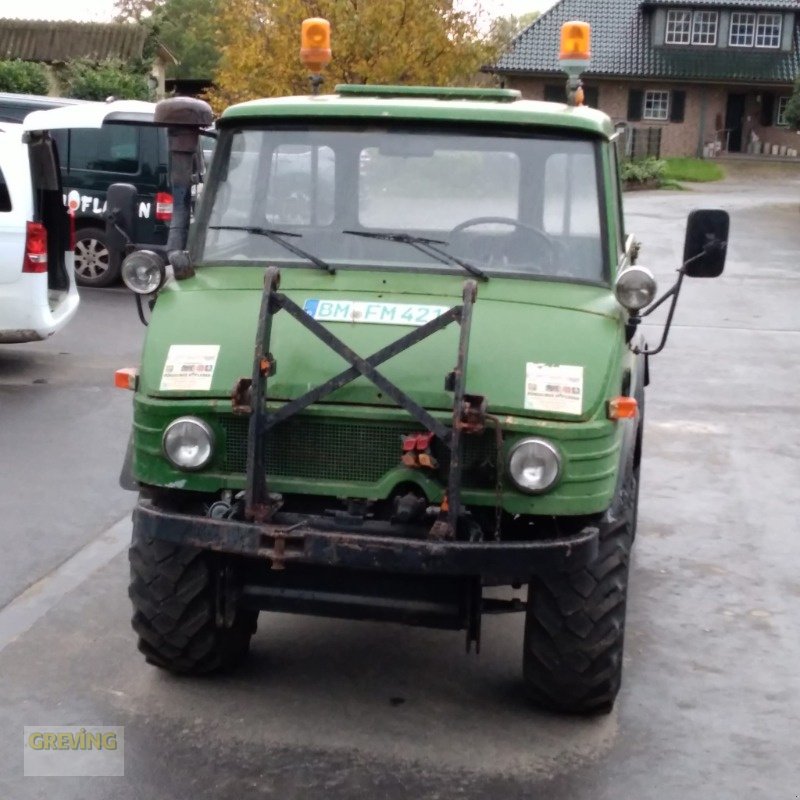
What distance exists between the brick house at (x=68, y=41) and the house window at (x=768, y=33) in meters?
25.5

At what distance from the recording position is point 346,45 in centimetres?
2092

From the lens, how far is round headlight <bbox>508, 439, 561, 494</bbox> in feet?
15.5

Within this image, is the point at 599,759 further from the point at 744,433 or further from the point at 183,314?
the point at 744,433

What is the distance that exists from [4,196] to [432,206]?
6.43m

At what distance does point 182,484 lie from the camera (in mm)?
4988

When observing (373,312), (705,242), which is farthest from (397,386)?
(705,242)

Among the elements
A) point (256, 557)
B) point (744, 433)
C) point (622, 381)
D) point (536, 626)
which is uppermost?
point (622, 381)

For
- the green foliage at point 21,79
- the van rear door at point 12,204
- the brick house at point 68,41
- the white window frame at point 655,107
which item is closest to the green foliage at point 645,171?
the white window frame at point 655,107

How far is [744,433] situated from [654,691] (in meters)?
5.16

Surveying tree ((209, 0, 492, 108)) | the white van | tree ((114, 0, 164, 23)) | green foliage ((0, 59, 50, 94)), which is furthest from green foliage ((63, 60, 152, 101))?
tree ((114, 0, 164, 23))

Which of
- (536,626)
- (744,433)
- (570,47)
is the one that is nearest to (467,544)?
(536,626)

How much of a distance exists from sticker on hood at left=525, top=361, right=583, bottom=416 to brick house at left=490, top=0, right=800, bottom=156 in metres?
50.3

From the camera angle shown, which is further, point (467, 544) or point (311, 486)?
point (311, 486)

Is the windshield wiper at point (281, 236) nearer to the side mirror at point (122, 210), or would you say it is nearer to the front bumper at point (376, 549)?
the side mirror at point (122, 210)
